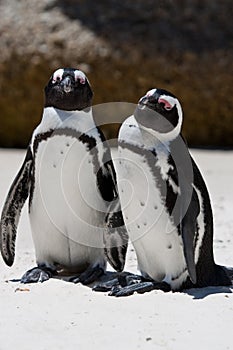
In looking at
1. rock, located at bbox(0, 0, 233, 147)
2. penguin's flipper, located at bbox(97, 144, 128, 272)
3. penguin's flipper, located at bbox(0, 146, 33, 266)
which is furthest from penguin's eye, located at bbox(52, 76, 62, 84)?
rock, located at bbox(0, 0, 233, 147)

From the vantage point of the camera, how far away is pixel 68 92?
11.5 ft

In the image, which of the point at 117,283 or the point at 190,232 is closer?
the point at 190,232

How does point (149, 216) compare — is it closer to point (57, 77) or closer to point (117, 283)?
point (117, 283)

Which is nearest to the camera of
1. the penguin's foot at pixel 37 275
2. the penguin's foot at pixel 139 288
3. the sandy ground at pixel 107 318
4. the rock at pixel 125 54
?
the sandy ground at pixel 107 318

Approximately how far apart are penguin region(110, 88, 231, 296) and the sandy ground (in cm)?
12

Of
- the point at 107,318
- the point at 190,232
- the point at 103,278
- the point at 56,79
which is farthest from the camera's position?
the point at 103,278

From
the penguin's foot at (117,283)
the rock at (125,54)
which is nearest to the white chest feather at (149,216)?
the penguin's foot at (117,283)

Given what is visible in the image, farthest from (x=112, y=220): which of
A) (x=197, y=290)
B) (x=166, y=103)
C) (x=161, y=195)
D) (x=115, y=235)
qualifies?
(x=166, y=103)

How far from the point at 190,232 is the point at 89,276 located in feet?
1.81

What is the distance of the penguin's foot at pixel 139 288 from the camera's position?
11.1 feet

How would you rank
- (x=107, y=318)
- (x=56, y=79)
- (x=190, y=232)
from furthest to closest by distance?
(x=56, y=79) < (x=190, y=232) < (x=107, y=318)

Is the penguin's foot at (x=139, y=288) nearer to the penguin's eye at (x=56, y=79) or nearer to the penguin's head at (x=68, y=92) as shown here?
the penguin's head at (x=68, y=92)

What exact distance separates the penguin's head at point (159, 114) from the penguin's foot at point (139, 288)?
1.88ft

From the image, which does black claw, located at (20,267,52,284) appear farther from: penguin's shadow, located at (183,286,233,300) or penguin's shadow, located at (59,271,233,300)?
penguin's shadow, located at (183,286,233,300)
